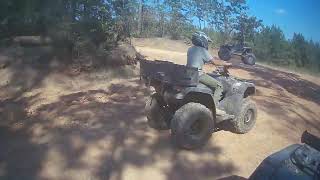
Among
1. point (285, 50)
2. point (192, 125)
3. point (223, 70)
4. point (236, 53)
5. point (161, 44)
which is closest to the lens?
point (192, 125)

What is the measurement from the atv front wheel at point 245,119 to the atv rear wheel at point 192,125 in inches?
32.7

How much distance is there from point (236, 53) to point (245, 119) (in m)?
15.4

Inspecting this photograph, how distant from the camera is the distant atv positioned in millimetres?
21391

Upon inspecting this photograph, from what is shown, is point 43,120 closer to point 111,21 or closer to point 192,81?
point 192,81

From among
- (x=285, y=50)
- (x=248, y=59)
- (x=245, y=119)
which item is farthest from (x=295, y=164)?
(x=285, y=50)

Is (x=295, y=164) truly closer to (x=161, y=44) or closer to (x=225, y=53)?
(x=225, y=53)

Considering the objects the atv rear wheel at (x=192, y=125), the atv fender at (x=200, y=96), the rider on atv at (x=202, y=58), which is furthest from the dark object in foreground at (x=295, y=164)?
the rider on atv at (x=202, y=58)

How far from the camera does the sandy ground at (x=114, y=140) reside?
17.8 ft

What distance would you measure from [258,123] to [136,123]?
8.31 ft

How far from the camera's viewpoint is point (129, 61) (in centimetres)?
1357

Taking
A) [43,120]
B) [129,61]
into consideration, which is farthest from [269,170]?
[129,61]

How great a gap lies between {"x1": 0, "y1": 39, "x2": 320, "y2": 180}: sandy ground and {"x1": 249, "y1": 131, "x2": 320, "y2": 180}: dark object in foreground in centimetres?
221

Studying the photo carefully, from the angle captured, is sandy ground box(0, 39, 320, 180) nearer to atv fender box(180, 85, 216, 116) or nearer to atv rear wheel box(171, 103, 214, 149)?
atv rear wheel box(171, 103, 214, 149)

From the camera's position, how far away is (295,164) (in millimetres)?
3014
